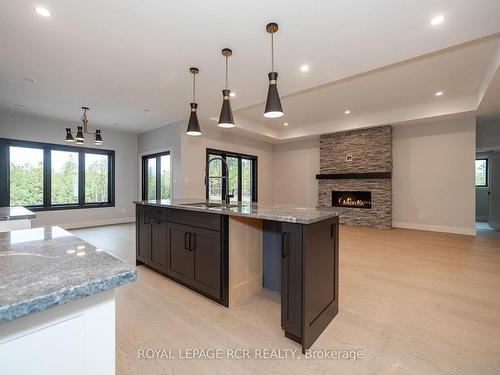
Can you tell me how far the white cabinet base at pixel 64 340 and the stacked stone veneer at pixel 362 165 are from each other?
6.10 meters

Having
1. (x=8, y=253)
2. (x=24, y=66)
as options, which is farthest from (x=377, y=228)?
(x=24, y=66)

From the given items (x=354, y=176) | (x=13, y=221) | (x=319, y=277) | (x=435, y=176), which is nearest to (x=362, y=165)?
(x=354, y=176)

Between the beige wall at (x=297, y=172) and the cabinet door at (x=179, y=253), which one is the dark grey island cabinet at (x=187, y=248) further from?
the beige wall at (x=297, y=172)

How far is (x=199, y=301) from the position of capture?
2.39 metres

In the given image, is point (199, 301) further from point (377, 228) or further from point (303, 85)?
point (377, 228)

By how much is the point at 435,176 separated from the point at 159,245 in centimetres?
625

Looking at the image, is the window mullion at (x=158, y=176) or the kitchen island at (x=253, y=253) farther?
the window mullion at (x=158, y=176)

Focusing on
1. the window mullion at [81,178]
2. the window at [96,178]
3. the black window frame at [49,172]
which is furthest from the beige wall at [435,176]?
the window mullion at [81,178]

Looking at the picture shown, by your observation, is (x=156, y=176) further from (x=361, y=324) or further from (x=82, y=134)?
(x=361, y=324)

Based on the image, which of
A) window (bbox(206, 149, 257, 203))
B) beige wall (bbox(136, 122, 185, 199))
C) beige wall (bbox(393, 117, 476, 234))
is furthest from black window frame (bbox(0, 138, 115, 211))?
beige wall (bbox(393, 117, 476, 234))

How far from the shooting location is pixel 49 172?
5867 mm

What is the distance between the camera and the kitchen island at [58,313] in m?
0.55

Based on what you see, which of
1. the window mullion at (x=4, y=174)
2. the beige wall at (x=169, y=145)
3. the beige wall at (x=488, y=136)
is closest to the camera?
the window mullion at (x=4, y=174)

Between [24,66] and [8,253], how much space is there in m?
3.66
